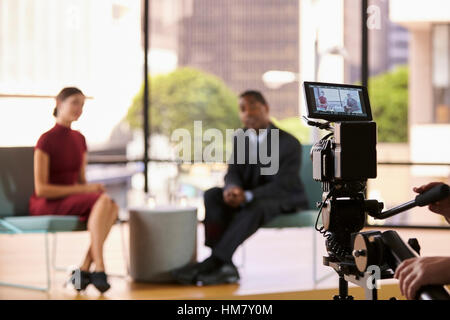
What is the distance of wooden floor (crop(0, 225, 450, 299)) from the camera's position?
384cm

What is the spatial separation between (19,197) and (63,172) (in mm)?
377

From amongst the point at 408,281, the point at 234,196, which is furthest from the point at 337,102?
the point at 234,196

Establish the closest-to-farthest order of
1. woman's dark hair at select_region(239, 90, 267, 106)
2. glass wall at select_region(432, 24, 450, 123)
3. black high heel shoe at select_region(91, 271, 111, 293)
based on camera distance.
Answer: black high heel shoe at select_region(91, 271, 111, 293), woman's dark hair at select_region(239, 90, 267, 106), glass wall at select_region(432, 24, 450, 123)

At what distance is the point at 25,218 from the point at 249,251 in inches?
66.5

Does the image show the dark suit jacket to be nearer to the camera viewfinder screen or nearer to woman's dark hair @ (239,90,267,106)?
woman's dark hair @ (239,90,267,106)

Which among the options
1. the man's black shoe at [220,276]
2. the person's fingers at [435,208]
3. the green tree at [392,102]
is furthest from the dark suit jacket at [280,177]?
the green tree at [392,102]

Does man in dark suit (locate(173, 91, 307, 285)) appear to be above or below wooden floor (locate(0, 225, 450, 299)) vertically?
above

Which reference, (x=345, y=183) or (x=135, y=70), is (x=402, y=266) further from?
(x=135, y=70)

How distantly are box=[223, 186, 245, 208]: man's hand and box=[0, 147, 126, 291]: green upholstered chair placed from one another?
29.9 inches

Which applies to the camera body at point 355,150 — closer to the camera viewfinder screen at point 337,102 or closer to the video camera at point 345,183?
the video camera at point 345,183

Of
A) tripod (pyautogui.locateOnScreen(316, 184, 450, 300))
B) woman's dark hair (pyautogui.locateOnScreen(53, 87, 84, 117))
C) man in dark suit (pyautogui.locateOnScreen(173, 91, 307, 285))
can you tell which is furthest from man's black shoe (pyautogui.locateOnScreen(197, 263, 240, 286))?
tripod (pyautogui.locateOnScreen(316, 184, 450, 300))

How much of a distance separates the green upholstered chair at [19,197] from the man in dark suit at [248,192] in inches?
27.3

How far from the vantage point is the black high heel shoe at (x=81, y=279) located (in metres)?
3.84

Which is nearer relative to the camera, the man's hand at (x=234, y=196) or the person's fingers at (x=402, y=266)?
the person's fingers at (x=402, y=266)
